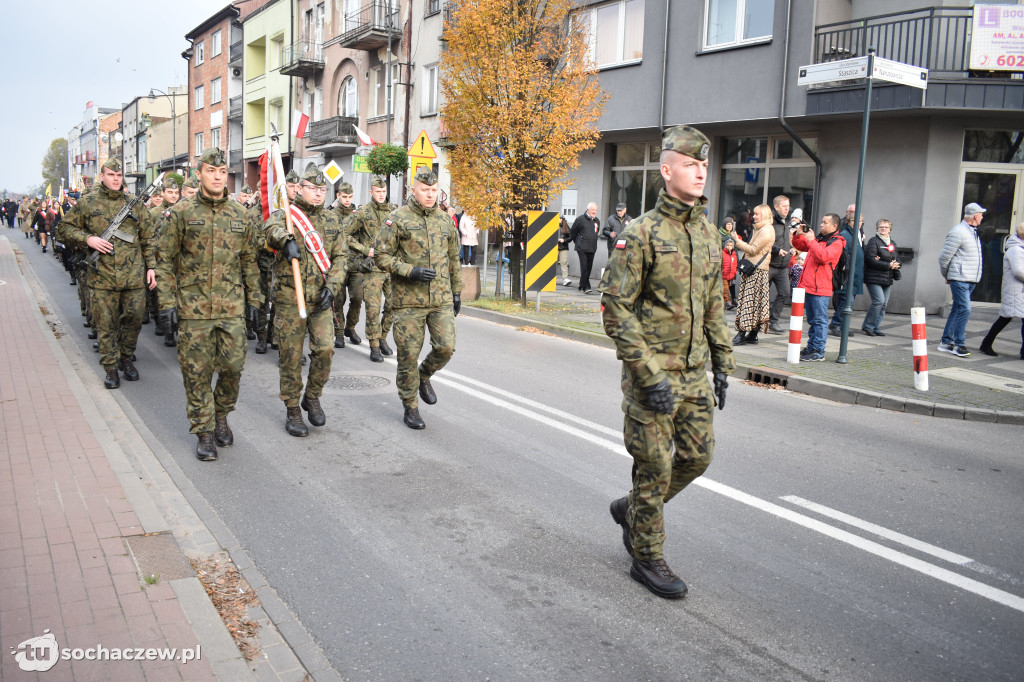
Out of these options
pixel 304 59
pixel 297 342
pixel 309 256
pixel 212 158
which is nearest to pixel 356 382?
pixel 297 342

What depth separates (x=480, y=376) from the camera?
Answer: 30.4 feet

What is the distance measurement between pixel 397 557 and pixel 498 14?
499 inches

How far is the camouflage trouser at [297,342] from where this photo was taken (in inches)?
257

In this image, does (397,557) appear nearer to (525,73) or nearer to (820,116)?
(525,73)

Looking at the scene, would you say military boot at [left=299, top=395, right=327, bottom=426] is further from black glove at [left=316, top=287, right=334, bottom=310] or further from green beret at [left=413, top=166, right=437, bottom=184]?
green beret at [left=413, top=166, right=437, bottom=184]

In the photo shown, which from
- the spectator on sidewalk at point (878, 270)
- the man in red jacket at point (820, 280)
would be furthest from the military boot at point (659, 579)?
the spectator on sidewalk at point (878, 270)

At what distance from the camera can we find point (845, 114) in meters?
14.8

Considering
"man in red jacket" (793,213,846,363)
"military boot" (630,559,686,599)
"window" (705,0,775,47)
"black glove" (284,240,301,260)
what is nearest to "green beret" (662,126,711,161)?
"military boot" (630,559,686,599)

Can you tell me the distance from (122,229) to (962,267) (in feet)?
34.3

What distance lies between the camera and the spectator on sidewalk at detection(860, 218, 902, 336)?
12766 millimetres

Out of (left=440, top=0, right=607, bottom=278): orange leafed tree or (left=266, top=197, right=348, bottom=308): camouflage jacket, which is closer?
(left=266, top=197, right=348, bottom=308): camouflage jacket

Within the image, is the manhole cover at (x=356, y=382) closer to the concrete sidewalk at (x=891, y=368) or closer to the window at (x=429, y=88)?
the concrete sidewalk at (x=891, y=368)

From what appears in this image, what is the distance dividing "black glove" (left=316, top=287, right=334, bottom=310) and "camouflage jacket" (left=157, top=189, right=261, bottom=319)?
0.61 meters

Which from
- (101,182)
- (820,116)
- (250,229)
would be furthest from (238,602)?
(820,116)
